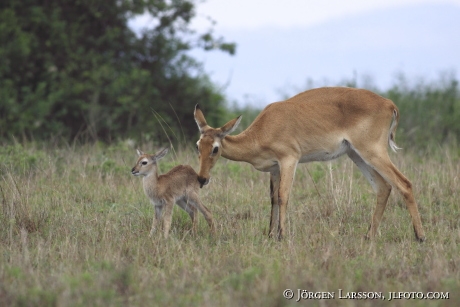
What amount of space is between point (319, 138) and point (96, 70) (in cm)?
1095

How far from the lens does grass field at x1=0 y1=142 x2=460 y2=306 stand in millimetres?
5727

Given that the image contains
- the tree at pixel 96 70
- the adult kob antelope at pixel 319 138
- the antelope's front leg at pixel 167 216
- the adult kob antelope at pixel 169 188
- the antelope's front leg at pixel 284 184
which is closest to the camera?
the antelope's front leg at pixel 167 216

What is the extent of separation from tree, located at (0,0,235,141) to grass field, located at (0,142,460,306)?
6.16 metres

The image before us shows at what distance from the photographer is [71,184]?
10.5m

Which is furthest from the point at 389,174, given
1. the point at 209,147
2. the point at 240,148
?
the point at 209,147

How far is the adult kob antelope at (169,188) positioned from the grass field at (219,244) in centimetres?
25

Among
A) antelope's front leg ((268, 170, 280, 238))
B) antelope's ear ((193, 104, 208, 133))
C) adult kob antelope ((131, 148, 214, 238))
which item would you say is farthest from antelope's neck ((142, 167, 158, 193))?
antelope's front leg ((268, 170, 280, 238))

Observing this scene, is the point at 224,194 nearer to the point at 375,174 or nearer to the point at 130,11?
the point at 375,174

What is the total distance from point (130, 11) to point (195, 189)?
12026 millimetres

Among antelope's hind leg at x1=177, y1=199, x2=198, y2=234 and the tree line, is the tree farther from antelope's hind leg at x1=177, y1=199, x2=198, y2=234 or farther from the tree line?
antelope's hind leg at x1=177, y1=199, x2=198, y2=234

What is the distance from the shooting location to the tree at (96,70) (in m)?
17.7

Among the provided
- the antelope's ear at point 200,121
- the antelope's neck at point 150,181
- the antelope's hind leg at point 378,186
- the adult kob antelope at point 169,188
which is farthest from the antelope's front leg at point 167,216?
the antelope's hind leg at point 378,186

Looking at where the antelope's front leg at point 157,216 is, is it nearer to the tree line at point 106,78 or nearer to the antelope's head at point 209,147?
the antelope's head at point 209,147

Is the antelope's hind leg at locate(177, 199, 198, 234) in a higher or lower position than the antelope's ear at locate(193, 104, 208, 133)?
lower
